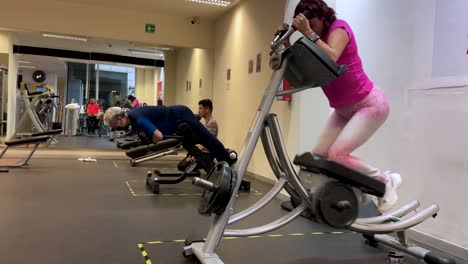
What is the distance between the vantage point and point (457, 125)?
2908 mm

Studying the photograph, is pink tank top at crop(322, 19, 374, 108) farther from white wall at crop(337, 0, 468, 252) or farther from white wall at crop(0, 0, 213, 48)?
white wall at crop(0, 0, 213, 48)

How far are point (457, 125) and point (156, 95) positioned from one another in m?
6.93

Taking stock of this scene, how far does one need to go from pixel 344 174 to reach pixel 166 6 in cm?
653

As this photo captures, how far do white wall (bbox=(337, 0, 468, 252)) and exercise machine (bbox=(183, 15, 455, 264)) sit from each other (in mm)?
824

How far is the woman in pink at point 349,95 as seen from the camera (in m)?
2.17

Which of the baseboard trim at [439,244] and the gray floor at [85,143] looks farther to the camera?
the gray floor at [85,143]

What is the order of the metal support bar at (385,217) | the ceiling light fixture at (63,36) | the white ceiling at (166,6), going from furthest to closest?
the ceiling light fixture at (63,36) < the white ceiling at (166,6) < the metal support bar at (385,217)

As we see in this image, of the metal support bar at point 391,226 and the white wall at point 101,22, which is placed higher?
the white wall at point 101,22

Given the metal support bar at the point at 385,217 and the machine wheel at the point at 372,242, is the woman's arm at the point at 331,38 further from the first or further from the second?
the machine wheel at the point at 372,242

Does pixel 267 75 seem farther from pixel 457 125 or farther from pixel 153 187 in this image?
pixel 457 125

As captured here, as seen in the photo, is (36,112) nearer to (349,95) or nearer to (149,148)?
(149,148)

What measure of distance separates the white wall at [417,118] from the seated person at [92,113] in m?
6.50

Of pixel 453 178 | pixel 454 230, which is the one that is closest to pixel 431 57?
pixel 453 178

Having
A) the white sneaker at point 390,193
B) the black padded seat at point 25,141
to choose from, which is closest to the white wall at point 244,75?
the white sneaker at point 390,193
